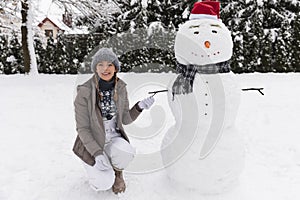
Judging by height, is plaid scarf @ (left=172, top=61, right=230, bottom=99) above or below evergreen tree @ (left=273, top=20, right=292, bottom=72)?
above

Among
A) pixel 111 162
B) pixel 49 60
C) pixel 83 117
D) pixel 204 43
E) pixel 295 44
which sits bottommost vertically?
pixel 49 60

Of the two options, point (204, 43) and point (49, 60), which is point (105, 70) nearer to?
point (204, 43)

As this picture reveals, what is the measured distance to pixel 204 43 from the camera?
332cm

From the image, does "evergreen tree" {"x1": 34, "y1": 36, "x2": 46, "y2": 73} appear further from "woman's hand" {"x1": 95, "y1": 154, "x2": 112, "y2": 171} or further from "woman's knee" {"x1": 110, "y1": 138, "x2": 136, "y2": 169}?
"woman's hand" {"x1": 95, "y1": 154, "x2": 112, "y2": 171}

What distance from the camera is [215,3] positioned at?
12.0 feet

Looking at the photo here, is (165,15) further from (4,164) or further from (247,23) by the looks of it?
(4,164)

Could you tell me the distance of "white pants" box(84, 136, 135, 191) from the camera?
10.6ft

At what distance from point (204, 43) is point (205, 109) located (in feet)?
1.96

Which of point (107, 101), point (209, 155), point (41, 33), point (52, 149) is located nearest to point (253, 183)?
point (209, 155)

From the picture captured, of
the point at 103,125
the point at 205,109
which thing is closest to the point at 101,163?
the point at 103,125

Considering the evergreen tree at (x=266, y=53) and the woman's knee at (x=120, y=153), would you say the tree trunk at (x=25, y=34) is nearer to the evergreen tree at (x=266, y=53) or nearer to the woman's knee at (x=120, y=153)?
the evergreen tree at (x=266, y=53)

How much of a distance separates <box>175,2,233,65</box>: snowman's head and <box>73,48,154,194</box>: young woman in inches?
22.7

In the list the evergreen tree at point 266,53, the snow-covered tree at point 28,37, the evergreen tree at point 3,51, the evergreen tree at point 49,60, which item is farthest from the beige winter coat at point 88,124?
the evergreen tree at point 3,51

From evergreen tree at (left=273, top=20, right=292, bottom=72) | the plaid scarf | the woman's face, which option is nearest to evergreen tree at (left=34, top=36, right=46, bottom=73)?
evergreen tree at (left=273, top=20, right=292, bottom=72)
